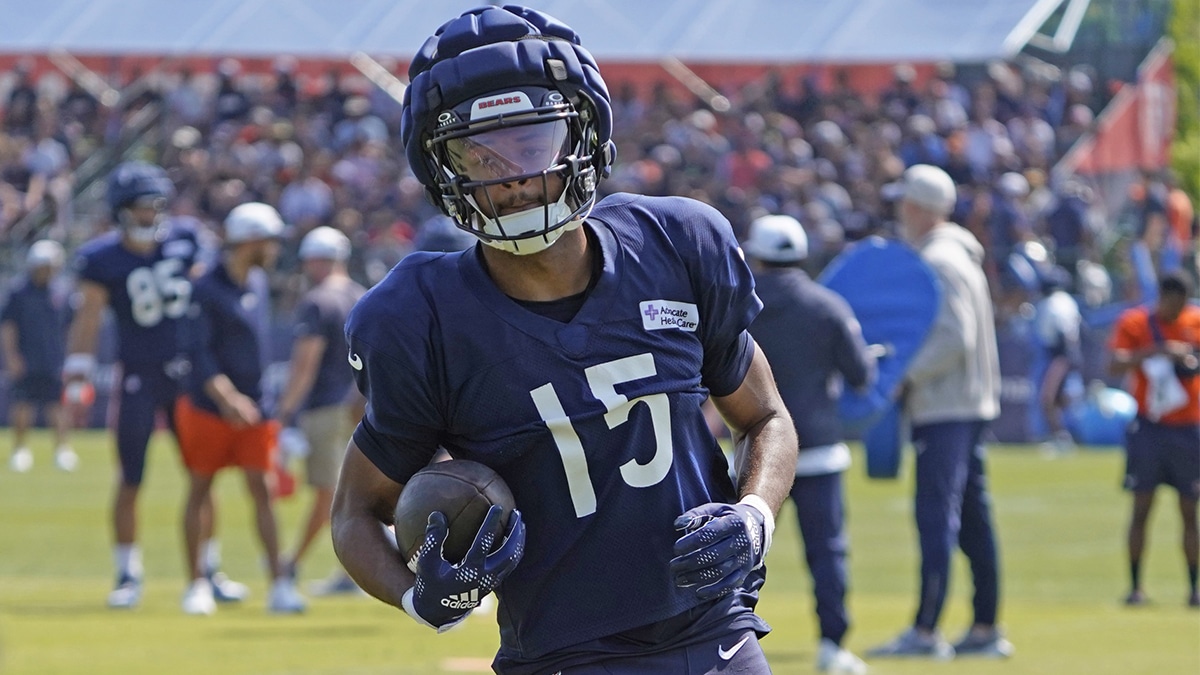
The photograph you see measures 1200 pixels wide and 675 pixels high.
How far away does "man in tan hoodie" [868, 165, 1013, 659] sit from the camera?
8445 mm

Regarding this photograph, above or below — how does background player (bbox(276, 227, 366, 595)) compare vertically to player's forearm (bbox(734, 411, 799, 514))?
below

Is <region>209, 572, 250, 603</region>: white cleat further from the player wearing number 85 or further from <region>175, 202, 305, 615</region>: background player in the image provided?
the player wearing number 85

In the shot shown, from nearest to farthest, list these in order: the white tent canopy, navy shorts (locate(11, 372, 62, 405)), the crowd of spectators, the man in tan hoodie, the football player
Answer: the man in tan hoodie → the football player → navy shorts (locate(11, 372, 62, 405)) → the crowd of spectators → the white tent canopy

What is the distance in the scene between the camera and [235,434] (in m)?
10.1

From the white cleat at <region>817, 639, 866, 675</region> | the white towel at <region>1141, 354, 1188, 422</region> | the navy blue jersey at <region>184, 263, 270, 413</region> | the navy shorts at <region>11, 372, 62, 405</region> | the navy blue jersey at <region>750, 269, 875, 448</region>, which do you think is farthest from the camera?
the navy shorts at <region>11, 372, 62, 405</region>

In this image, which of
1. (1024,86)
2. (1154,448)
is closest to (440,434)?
(1154,448)

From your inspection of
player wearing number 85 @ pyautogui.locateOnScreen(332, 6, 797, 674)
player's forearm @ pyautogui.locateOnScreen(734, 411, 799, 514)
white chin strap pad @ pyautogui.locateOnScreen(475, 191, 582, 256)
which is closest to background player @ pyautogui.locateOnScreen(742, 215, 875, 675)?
player's forearm @ pyautogui.locateOnScreen(734, 411, 799, 514)

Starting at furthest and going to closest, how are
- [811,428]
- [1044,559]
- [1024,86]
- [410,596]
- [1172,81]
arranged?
[1172,81] → [1024,86] → [1044,559] → [811,428] → [410,596]

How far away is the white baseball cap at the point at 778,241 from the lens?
27.4 feet

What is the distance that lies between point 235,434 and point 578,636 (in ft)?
23.5

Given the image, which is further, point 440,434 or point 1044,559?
point 1044,559

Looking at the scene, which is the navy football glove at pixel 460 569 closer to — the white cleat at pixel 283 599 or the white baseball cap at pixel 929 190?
the white baseball cap at pixel 929 190

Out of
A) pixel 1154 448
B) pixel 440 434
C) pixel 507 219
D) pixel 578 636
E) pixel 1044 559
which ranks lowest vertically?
pixel 1044 559

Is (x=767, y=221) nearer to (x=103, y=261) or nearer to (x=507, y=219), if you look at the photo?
(x=103, y=261)
